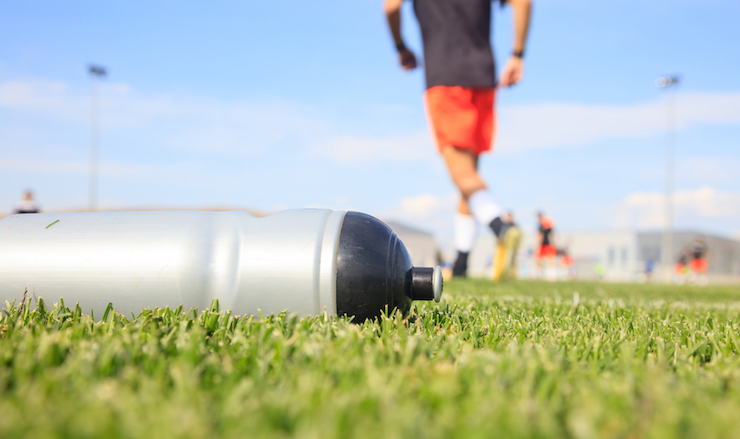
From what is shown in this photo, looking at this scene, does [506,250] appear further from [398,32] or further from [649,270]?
[649,270]

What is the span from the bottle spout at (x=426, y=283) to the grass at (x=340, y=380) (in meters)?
0.12

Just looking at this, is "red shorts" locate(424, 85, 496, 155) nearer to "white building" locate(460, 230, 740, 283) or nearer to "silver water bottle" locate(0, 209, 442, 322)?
"silver water bottle" locate(0, 209, 442, 322)

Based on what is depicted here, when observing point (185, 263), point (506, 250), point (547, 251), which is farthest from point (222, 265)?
point (547, 251)

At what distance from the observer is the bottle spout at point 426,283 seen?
1.92 m

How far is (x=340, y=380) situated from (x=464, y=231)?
4.97m

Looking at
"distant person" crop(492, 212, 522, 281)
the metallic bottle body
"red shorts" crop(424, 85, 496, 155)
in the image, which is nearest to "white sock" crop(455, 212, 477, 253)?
"distant person" crop(492, 212, 522, 281)

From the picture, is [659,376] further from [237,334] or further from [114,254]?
[114,254]

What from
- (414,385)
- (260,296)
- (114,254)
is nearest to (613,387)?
(414,385)

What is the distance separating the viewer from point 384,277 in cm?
183

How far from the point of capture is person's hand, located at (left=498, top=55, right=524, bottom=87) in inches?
198

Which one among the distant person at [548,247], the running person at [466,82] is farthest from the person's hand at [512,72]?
the distant person at [548,247]

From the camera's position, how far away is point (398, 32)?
5.32 meters

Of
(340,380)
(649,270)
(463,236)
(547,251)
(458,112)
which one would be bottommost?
(649,270)

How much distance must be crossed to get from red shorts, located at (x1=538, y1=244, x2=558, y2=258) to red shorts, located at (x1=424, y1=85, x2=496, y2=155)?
382 inches
